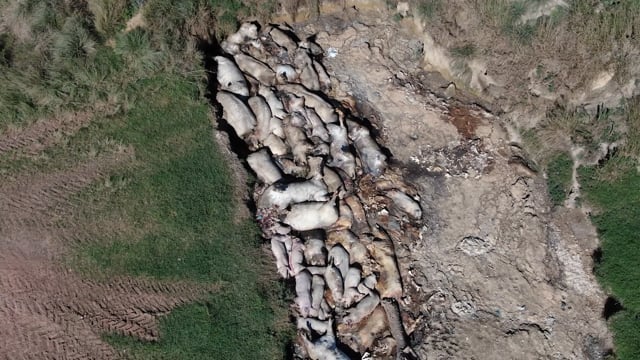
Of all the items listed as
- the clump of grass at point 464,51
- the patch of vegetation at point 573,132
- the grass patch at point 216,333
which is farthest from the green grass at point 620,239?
the grass patch at point 216,333

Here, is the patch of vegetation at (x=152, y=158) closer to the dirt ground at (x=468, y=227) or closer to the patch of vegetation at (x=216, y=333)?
the patch of vegetation at (x=216, y=333)

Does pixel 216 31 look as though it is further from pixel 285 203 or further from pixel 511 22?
pixel 511 22

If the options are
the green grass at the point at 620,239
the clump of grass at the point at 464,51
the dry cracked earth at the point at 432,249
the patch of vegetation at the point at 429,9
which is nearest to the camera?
the dry cracked earth at the point at 432,249

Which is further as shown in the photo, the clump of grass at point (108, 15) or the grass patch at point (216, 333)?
the clump of grass at point (108, 15)

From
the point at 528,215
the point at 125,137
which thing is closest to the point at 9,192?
the point at 125,137

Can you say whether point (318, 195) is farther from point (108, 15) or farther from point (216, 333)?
point (108, 15)

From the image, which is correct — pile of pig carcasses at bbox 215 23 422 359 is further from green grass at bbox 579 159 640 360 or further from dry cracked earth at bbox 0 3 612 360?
green grass at bbox 579 159 640 360

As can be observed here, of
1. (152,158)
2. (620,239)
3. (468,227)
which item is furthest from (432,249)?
(152,158)
